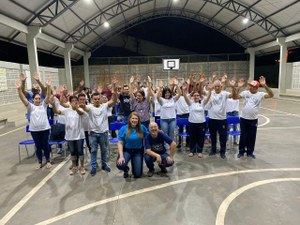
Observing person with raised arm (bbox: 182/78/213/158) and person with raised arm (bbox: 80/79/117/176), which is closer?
person with raised arm (bbox: 80/79/117/176)

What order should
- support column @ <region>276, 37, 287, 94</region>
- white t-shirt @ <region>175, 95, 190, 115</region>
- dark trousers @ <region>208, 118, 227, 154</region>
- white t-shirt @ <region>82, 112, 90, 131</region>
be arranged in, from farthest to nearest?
support column @ <region>276, 37, 287, 94</region> < white t-shirt @ <region>175, 95, 190, 115</region> < dark trousers @ <region>208, 118, 227, 154</region> < white t-shirt @ <region>82, 112, 90, 131</region>

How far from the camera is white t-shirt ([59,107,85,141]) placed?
16.0ft

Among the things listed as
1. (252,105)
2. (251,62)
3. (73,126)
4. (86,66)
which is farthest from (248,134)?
(251,62)

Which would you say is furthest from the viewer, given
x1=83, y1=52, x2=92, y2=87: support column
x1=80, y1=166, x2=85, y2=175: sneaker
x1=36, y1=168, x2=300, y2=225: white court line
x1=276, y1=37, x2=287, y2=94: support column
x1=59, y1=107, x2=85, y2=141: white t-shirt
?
x1=83, y1=52, x2=92, y2=87: support column

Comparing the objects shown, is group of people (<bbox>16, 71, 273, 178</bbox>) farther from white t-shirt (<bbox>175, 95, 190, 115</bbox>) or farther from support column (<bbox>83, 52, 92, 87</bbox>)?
support column (<bbox>83, 52, 92, 87</bbox>)

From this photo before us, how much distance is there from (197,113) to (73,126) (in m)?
2.90

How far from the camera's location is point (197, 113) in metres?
5.78

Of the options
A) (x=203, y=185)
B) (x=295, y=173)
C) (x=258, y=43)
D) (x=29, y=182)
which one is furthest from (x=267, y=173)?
(x=258, y=43)

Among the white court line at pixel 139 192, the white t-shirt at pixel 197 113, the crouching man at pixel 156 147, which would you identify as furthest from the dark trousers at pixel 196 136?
the crouching man at pixel 156 147

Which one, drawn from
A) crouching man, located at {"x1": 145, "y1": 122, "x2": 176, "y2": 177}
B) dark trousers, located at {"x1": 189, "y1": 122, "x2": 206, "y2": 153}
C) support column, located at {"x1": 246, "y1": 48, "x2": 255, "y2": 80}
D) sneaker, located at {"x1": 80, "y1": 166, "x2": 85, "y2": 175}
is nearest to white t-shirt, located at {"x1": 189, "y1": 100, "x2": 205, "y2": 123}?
dark trousers, located at {"x1": 189, "y1": 122, "x2": 206, "y2": 153}

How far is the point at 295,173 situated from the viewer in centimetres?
482

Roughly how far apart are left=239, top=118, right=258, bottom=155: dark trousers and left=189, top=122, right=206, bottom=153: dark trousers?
930mm

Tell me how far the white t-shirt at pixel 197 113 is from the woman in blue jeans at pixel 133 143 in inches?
62.5

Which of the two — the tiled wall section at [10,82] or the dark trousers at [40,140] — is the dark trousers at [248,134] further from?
the tiled wall section at [10,82]
